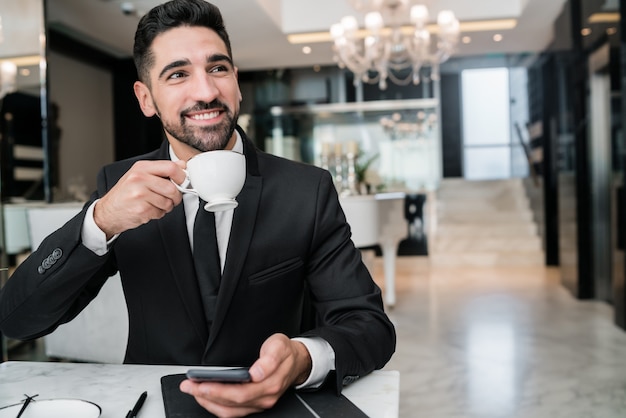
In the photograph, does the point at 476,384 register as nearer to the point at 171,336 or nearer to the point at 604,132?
the point at 171,336

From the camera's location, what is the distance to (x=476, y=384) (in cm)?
298

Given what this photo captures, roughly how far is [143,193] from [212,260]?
10.6 inches

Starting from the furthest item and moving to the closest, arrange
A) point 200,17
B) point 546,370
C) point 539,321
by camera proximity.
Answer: point 539,321 < point 546,370 < point 200,17

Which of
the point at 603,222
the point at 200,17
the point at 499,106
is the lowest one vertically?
the point at 603,222

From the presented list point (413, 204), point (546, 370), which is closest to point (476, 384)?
point (546, 370)

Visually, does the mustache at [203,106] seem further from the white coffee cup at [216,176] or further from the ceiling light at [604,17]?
the ceiling light at [604,17]

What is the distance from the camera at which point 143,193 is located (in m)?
0.88

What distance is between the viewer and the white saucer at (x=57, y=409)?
0.72 m

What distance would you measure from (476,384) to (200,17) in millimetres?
2478

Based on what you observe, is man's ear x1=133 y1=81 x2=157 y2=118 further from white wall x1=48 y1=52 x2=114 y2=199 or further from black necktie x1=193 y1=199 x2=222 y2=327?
white wall x1=48 y1=52 x2=114 y2=199

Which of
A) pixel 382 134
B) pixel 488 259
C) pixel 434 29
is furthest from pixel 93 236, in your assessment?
pixel 382 134

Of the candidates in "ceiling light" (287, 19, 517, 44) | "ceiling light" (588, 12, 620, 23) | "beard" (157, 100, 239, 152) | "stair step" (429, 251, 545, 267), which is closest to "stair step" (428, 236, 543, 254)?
"stair step" (429, 251, 545, 267)

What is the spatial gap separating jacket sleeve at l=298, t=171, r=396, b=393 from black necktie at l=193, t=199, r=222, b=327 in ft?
0.66

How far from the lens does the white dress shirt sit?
0.83 meters
